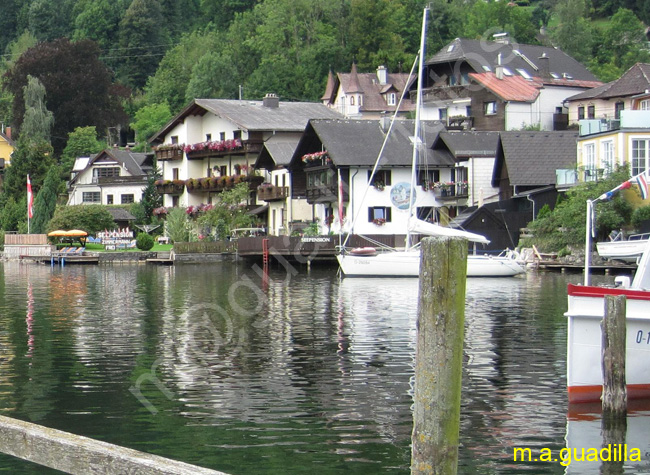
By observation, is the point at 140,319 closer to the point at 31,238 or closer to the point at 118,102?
the point at 31,238

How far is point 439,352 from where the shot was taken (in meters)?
9.47

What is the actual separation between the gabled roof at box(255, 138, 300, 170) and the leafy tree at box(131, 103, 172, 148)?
4959cm

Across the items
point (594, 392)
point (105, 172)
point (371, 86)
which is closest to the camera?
point (594, 392)

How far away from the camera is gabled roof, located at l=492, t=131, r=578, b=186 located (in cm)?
7006

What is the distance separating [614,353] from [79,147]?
110 m

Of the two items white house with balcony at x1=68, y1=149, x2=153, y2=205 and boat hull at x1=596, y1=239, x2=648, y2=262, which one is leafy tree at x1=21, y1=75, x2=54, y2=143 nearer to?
white house with balcony at x1=68, y1=149, x2=153, y2=205

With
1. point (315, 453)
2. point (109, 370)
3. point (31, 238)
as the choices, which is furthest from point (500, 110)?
point (315, 453)

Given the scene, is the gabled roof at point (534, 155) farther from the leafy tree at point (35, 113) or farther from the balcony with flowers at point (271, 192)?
the leafy tree at point (35, 113)

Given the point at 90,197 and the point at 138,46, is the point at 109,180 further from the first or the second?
the point at 138,46

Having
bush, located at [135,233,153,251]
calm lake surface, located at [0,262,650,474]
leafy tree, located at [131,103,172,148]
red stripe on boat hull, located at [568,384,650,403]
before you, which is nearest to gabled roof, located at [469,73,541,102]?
bush, located at [135,233,153,251]

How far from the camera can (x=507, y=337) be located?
29.4m

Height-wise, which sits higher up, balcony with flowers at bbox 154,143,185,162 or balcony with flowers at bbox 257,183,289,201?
balcony with flowers at bbox 154,143,185,162

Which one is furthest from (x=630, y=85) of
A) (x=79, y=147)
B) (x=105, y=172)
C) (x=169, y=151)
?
(x=79, y=147)

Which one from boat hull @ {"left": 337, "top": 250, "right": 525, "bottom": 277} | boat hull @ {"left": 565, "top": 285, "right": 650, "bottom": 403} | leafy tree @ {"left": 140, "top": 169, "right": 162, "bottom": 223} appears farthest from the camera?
leafy tree @ {"left": 140, "top": 169, "right": 162, "bottom": 223}
